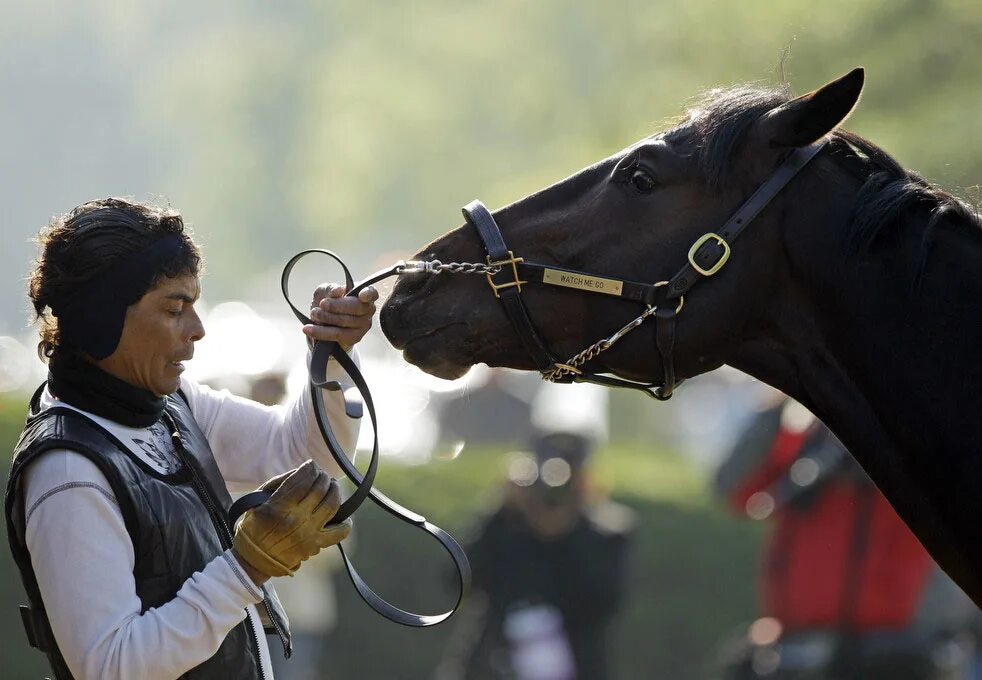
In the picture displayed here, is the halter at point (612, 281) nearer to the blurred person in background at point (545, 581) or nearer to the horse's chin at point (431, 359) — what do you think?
the horse's chin at point (431, 359)

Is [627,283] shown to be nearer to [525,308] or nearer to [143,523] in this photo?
[525,308]

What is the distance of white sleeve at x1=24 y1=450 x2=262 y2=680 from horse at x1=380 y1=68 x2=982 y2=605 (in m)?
0.81

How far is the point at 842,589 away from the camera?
6.04m

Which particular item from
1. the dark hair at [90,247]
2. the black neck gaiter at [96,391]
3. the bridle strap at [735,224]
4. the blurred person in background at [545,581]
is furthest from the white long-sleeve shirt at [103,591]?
the blurred person in background at [545,581]

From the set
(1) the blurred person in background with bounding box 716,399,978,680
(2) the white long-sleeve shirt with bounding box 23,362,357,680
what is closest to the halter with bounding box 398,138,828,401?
(2) the white long-sleeve shirt with bounding box 23,362,357,680

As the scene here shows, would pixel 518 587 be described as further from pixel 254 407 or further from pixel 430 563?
pixel 254 407

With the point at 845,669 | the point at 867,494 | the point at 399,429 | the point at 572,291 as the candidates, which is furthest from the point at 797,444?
the point at 399,429

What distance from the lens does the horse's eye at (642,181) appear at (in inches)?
110

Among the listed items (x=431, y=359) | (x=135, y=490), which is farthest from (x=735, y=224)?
(x=135, y=490)

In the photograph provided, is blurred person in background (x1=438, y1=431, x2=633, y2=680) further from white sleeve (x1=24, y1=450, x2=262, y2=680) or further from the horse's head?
white sleeve (x1=24, y1=450, x2=262, y2=680)

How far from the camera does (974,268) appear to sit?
2510mm

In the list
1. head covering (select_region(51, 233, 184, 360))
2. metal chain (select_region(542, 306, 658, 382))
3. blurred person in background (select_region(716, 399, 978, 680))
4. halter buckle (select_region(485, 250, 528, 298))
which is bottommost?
blurred person in background (select_region(716, 399, 978, 680))

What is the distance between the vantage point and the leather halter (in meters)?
Result: 2.67

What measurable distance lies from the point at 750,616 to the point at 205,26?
1436 cm
